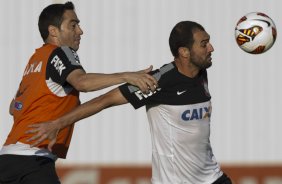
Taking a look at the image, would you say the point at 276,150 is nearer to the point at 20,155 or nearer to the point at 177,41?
the point at 177,41

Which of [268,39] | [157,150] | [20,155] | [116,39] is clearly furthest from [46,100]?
[116,39]

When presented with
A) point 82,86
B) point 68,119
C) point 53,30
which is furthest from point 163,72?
point 53,30

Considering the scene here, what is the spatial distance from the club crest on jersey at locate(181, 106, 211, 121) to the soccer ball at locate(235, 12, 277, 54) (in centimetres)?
113

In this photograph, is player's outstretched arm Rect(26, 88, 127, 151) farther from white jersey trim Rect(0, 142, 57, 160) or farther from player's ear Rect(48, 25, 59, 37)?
player's ear Rect(48, 25, 59, 37)

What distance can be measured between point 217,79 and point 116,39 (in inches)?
60.1

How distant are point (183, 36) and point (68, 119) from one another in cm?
143

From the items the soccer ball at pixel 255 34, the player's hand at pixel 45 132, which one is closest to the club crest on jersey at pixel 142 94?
the player's hand at pixel 45 132

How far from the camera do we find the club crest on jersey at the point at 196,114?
24.2 ft

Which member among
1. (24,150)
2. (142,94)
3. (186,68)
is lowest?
(24,150)

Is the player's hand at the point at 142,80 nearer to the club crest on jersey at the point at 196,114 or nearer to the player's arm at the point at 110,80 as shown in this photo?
the player's arm at the point at 110,80

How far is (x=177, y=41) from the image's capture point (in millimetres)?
7668

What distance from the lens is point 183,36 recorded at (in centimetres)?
765

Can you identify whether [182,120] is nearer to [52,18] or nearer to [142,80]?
[142,80]

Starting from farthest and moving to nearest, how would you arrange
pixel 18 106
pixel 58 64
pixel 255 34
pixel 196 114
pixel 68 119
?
pixel 255 34 → pixel 196 114 → pixel 18 106 → pixel 58 64 → pixel 68 119
